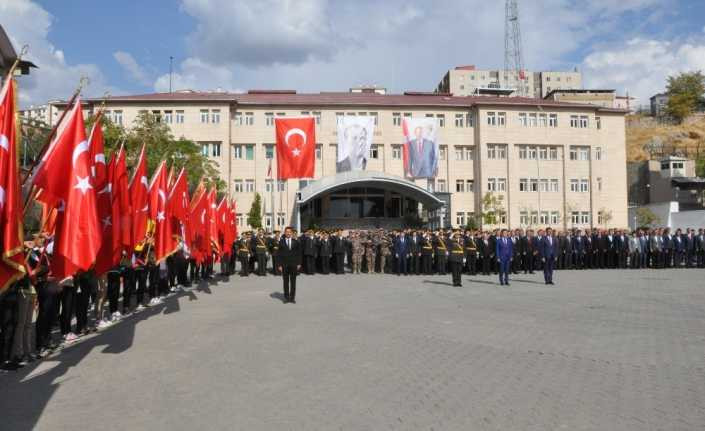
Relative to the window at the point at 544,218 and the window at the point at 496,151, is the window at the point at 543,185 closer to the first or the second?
the window at the point at 544,218

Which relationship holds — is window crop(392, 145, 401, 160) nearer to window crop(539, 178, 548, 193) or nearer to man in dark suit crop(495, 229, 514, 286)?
window crop(539, 178, 548, 193)

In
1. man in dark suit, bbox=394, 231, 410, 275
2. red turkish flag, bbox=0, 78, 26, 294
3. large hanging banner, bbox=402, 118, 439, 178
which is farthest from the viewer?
large hanging banner, bbox=402, 118, 439, 178

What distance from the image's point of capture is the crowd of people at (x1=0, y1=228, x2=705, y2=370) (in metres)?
12.4

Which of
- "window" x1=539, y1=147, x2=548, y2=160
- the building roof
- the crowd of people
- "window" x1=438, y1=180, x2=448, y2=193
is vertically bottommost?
the crowd of people

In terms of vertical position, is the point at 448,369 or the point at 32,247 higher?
the point at 32,247

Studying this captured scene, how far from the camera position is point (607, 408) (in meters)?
5.28

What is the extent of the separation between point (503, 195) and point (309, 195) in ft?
77.0

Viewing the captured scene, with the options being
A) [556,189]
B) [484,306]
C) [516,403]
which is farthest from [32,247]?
[556,189]

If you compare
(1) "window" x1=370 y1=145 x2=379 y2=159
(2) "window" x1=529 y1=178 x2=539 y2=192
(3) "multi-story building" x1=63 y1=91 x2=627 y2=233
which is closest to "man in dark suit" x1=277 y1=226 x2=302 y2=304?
(3) "multi-story building" x1=63 y1=91 x2=627 y2=233

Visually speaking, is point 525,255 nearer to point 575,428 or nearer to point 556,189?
point 575,428

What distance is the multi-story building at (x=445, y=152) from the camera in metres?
54.3

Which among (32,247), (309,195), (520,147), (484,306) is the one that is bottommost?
(484,306)

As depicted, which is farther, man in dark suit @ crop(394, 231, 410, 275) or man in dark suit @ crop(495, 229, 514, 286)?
man in dark suit @ crop(394, 231, 410, 275)

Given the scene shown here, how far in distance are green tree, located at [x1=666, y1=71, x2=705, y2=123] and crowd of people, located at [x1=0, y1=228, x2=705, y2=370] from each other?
8520cm
